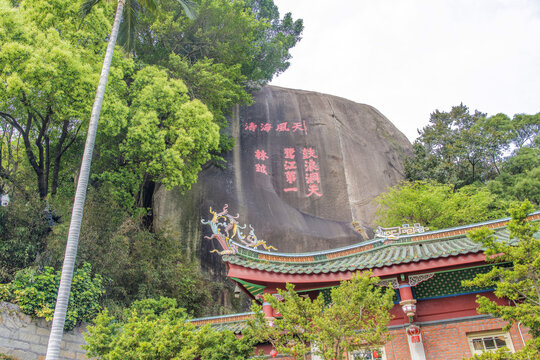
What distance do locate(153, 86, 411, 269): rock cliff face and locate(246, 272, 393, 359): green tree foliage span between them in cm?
1129

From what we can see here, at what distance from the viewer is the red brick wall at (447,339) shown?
6609mm

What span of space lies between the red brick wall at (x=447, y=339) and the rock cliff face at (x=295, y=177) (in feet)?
36.4

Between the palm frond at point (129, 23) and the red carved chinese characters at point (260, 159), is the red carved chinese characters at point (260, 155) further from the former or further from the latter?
the palm frond at point (129, 23)

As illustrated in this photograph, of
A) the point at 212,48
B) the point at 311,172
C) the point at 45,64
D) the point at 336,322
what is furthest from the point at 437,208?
the point at 45,64

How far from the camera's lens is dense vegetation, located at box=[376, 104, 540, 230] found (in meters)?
17.2

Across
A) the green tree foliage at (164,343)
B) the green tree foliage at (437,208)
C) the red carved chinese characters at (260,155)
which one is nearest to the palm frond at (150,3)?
the green tree foliage at (164,343)

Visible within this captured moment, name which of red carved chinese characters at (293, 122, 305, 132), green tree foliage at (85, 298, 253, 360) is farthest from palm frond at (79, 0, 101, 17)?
red carved chinese characters at (293, 122, 305, 132)

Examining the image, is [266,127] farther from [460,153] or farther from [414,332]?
[414,332]

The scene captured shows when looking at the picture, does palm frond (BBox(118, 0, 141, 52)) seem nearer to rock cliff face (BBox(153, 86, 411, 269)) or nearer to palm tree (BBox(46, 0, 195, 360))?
palm tree (BBox(46, 0, 195, 360))

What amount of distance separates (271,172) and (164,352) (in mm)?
14985

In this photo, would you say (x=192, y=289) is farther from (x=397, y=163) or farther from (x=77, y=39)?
(x=397, y=163)

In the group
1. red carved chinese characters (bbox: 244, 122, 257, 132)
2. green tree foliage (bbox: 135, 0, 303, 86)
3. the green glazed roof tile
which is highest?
green tree foliage (bbox: 135, 0, 303, 86)

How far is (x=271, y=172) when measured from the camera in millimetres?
20844

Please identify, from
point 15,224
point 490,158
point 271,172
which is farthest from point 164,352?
point 490,158
